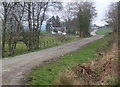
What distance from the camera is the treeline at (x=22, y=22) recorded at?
69.1 feet

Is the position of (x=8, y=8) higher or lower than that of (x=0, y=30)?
higher

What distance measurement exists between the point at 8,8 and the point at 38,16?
5.96 m

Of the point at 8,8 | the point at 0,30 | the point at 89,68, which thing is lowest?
the point at 89,68

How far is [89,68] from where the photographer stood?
986cm

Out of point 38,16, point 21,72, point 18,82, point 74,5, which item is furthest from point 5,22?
point 74,5

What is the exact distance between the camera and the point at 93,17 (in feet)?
202

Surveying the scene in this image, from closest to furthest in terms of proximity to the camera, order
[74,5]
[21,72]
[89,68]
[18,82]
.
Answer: [18,82] → [21,72] → [89,68] → [74,5]

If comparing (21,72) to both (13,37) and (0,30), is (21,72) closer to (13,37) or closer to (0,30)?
(0,30)

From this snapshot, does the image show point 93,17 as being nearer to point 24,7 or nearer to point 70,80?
point 24,7

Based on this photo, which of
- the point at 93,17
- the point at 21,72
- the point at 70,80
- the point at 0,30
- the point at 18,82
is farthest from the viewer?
the point at 93,17

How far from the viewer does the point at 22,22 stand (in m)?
23.4

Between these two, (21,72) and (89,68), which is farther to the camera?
(89,68)

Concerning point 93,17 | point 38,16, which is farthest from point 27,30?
point 93,17

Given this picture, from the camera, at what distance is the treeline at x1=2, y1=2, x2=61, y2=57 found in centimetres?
2105
